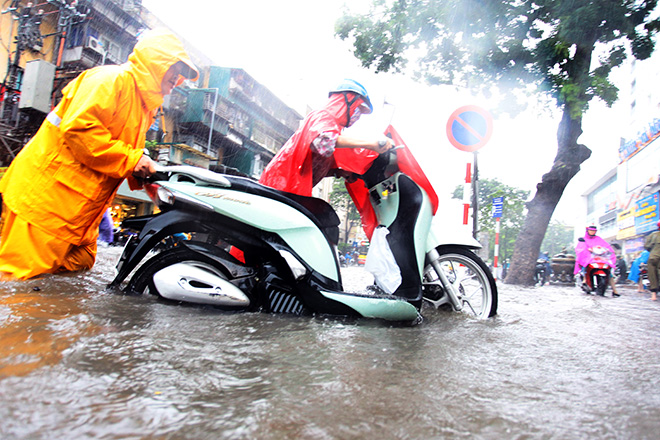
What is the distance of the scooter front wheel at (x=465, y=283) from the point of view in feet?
9.32

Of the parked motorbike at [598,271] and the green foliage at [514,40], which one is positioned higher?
the green foliage at [514,40]

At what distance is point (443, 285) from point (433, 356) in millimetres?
1294

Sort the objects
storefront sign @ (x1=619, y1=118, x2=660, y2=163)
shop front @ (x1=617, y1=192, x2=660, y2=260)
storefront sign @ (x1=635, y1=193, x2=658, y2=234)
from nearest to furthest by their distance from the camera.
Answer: storefront sign @ (x1=635, y1=193, x2=658, y2=234)
shop front @ (x1=617, y1=192, x2=660, y2=260)
storefront sign @ (x1=619, y1=118, x2=660, y2=163)

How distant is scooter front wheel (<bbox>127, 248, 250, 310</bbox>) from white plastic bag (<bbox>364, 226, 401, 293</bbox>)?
811mm

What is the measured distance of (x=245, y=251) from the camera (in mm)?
2303

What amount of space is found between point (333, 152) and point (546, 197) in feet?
26.8

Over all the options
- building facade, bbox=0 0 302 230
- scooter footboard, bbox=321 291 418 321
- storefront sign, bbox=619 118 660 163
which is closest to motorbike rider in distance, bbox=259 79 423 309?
scooter footboard, bbox=321 291 418 321

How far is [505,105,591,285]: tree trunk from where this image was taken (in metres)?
8.89

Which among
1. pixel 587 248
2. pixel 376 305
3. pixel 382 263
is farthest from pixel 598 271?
pixel 376 305

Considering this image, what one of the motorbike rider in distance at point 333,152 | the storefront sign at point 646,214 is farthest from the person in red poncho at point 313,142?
the storefront sign at point 646,214

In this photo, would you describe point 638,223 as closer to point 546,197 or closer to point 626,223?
point 626,223

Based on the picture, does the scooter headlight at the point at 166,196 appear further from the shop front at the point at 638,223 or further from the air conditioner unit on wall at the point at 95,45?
the shop front at the point at 638,223

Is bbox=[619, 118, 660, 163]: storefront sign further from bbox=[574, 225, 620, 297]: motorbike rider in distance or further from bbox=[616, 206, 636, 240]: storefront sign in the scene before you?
bbox=[574, 225, 620, 297]: motorbike rider in distance

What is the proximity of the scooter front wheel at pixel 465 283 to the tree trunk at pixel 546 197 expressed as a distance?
693cm
